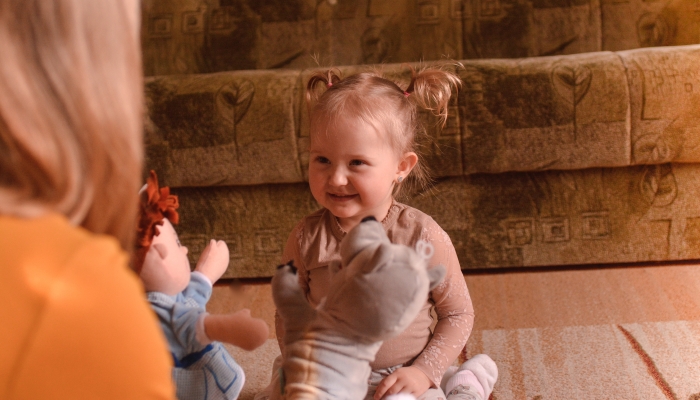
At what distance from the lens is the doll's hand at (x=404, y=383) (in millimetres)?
913

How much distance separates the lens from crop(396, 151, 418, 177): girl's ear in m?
1.04

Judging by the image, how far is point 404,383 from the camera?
921mm

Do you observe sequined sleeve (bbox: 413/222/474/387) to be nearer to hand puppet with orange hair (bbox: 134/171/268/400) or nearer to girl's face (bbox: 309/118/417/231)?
girl's face (bbox: 309/118/417/231)

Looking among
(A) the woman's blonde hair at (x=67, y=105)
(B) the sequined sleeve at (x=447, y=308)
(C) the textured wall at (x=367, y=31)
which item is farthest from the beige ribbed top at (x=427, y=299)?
(C) the textured wall at (x=367, y=31)

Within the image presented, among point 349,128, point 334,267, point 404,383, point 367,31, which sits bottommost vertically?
point 404,383

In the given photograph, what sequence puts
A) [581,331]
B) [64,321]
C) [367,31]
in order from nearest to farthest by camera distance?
[64,321], [581,331], [367,31]

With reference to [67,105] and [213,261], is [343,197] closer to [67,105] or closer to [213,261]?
[213,261]

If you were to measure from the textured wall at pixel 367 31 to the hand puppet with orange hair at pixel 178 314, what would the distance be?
4.55 feet

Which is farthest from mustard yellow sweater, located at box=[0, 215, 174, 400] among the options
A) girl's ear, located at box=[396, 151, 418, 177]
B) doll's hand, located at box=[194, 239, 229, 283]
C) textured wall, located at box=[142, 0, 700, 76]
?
textured wall, located at box=[142, 0, 700, 76]

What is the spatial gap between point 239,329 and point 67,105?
→ 0.32 m

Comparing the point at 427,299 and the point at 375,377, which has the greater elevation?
the point at 427,299

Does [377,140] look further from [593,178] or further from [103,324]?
[593,178]

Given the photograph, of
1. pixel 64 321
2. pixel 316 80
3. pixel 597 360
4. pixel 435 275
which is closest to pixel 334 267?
pixel 435 275

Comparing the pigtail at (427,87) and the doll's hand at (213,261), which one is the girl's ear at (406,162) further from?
the doll's hand at (213,261)
